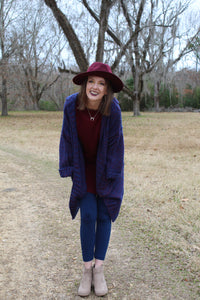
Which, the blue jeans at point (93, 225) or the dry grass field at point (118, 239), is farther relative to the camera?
the dry grass field at point (118, 239)

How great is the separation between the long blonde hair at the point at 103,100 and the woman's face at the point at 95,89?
0.12ft

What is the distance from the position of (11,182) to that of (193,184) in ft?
11.0

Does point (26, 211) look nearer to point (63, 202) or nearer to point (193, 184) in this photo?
point (63, 202)

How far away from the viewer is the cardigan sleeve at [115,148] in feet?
7.37

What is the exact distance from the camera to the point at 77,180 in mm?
2246

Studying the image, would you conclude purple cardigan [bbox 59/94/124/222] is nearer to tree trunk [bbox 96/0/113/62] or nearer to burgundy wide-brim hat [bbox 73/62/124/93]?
burgundy wide-brim hat [bbox 73/62/124/93]

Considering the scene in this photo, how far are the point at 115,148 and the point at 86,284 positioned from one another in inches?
42.7

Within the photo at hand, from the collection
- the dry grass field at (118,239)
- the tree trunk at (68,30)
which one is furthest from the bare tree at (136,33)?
the dry grass field at (118,239)

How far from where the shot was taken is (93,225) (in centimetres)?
228

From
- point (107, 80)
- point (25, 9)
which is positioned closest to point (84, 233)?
point (107, 80)

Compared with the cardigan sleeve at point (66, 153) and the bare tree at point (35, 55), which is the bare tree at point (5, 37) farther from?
the cardigan sleeve at point (66, 153)

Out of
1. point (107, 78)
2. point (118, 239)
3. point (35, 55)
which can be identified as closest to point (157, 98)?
point (35, 55)

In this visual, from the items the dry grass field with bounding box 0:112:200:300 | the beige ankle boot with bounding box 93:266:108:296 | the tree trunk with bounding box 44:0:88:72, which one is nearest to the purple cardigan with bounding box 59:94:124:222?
the beige ankle boot with bounding box 93:266:108:296

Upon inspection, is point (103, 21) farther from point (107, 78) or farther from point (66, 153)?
point (66, 153)
